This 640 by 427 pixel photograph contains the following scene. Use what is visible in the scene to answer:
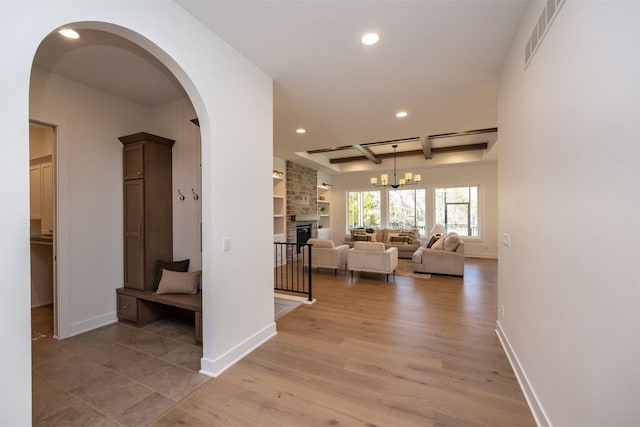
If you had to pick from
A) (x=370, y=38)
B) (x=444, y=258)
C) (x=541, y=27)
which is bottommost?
(x=444, y=258)

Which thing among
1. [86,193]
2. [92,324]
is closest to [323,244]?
[92,324]

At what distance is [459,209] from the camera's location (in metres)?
8.23

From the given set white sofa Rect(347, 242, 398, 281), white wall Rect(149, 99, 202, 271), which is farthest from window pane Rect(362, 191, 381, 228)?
white wall Rect(149, 99, 202, 271)

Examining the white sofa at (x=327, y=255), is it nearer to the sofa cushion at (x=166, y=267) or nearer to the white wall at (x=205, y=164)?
the sofa cushion at (x=166, y=267)

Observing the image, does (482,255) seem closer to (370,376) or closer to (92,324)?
(370,376)

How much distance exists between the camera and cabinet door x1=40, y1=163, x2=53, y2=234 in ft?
12.4

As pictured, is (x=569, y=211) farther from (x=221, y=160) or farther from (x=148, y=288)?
(x=148, y=288)

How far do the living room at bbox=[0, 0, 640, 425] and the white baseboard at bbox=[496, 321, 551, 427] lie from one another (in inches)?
1.1

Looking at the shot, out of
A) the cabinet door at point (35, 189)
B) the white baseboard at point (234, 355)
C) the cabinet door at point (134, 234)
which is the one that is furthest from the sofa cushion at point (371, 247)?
the cabinet door at point (35, 189)

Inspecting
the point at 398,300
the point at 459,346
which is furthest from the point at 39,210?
the point at 459,346

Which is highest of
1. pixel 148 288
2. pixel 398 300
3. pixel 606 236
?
pixel 606 236

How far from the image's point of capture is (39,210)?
3.96 m

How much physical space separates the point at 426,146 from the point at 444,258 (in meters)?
2.87

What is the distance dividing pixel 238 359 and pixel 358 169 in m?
7.54
